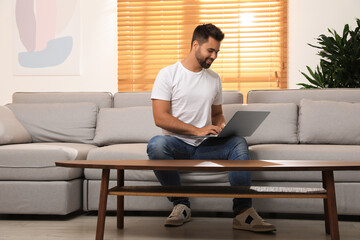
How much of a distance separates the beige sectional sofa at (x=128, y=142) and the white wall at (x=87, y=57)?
1.24 m

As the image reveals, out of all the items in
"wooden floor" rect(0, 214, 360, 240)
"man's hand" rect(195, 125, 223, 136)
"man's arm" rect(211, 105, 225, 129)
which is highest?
"man's arm" rect(211, 105, 225, 129)

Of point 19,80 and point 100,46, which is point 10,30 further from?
point 100,46

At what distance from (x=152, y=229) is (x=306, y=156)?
934 mm

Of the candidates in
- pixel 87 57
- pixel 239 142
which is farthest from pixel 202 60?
pixel 87 57

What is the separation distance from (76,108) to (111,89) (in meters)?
1.46

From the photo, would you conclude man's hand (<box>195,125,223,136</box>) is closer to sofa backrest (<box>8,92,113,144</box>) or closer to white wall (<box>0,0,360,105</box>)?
sofa backrest (<box>8,92,113,144</box>)

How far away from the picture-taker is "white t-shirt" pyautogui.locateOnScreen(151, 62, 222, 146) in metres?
2.52

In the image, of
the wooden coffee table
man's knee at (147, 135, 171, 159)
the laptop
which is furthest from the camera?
man's knee at (147, 135, 171, 159)

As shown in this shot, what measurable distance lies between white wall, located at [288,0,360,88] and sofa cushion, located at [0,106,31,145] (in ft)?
8.64

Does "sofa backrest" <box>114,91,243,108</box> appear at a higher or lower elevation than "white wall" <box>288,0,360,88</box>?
lower

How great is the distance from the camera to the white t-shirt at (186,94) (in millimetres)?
2516

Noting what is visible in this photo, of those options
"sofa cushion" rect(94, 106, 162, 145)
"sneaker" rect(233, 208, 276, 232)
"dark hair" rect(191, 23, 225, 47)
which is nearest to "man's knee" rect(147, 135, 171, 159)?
"sneaker" rect(233, 208, 276, 232)

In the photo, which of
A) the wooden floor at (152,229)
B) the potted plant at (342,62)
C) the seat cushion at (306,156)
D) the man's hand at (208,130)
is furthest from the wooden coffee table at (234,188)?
the potted plant at (342,62)

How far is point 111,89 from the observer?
4.77 m
